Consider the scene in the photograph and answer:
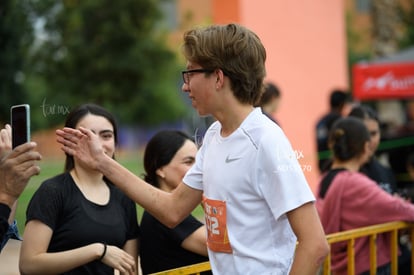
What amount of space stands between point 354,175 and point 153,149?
4.52ft

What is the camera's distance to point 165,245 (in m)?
3.00

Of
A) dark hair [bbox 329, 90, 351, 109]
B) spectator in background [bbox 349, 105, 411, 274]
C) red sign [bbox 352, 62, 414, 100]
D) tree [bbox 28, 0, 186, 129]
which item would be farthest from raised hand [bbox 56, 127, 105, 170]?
tree [bbox 28, 0, 186, 129]

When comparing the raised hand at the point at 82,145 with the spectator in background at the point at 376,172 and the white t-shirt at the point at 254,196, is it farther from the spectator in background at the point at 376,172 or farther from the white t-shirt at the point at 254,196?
the spectator in background at the point at 376,172

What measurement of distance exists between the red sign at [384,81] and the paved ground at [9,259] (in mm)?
6818

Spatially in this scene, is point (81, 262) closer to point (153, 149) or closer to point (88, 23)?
point (153, 149)

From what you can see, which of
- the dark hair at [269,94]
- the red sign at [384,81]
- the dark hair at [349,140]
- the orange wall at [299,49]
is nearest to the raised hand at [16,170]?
the dark hair at [349,140]

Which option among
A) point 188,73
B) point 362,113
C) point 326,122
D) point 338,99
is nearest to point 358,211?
point 362,113

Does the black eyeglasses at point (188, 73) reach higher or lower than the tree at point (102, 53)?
lower

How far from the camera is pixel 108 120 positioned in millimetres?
2996

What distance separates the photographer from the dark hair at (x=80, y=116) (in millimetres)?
2865

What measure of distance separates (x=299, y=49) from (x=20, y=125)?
24.6 feet

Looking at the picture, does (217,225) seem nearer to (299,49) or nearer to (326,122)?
(326,122)

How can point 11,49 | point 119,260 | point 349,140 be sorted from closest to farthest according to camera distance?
point 119,260
point 349,140
point 11,49

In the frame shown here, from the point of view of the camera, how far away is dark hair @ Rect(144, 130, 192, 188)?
10.6ft
